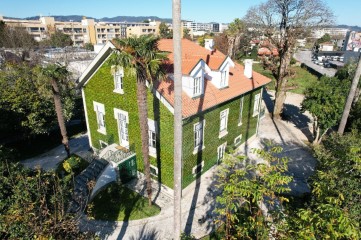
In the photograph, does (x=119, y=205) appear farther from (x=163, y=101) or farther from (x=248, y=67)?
Result: (x=248, y=67)

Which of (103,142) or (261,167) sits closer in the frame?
(261,167)

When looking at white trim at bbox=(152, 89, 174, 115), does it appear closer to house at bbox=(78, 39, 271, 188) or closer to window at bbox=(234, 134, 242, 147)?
house at bbox=(78, 39, 271, 188)

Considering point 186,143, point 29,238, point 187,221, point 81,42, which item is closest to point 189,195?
point 187,221

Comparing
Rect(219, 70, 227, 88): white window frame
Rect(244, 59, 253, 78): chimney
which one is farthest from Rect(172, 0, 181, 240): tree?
Rect(244, 59, 253, 78): chimney

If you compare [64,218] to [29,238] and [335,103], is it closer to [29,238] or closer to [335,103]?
[29,238]

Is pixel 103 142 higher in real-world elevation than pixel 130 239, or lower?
higher

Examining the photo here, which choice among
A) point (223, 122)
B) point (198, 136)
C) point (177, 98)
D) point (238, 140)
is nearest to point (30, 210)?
point (177, 98)
